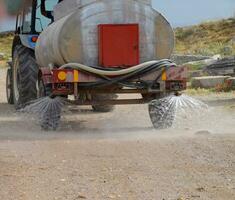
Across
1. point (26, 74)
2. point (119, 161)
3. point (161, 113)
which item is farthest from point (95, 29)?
point (119, 161)

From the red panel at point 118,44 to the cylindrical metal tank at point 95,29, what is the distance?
0.31 ft

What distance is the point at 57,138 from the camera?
8.98 m

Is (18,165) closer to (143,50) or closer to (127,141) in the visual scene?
(127,141)

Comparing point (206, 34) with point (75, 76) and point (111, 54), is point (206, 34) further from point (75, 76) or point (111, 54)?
point (75, 76)

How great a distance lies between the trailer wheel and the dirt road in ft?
0.60

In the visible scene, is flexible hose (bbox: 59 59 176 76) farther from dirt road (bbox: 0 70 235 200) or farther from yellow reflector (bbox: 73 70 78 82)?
dirt road (bbox: 0 70 235 200)

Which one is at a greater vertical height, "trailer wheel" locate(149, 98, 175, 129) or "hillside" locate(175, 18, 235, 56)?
"hillside" locate(175, 18, 235, 56)

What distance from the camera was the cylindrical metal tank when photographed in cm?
978

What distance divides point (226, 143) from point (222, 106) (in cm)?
525

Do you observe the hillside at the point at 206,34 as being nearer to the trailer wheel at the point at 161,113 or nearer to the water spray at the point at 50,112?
the trailer wheel at the point at 161,113

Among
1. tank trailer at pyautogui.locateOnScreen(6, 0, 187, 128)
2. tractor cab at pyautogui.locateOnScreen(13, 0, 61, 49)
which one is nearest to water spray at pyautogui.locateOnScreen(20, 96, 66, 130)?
tank trailer at pyautogui.locateOnScreen(6, 0, 187, 128)

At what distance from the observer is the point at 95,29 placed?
9.89 metres

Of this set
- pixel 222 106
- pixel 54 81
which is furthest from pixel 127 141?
pixel 222 106

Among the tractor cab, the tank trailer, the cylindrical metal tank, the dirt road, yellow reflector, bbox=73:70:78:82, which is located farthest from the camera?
the tractor cab
